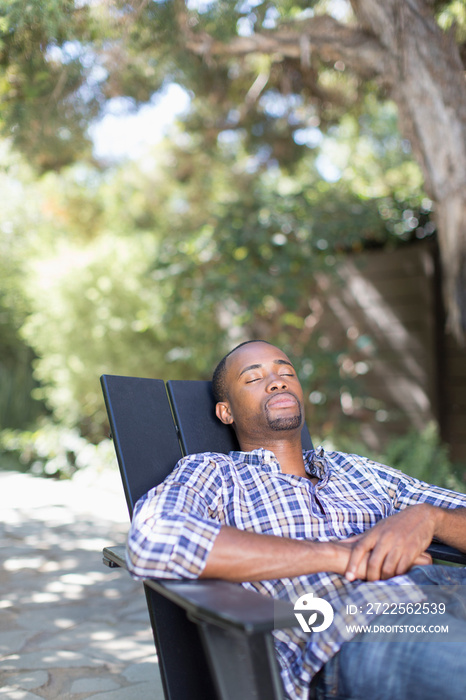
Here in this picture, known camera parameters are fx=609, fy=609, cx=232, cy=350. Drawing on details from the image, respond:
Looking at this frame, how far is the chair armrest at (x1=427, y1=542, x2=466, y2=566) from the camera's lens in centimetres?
176

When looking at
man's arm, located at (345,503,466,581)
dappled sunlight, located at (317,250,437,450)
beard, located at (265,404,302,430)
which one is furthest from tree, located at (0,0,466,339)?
man's arm, located at (345,503,466,581)

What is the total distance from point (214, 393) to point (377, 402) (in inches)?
158

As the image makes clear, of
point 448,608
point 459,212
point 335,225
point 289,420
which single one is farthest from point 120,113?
point 448,608

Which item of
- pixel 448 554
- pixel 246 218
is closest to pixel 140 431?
pixel 448 554

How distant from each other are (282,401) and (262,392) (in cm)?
8

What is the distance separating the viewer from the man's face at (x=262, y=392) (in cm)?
197

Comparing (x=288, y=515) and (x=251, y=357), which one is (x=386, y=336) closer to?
(x=251, y=357)

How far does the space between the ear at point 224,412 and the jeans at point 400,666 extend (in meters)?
0.94

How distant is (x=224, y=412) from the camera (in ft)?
7.22

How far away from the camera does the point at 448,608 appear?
57.4 inches

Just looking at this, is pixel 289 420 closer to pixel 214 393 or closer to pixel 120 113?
pixel 214 393

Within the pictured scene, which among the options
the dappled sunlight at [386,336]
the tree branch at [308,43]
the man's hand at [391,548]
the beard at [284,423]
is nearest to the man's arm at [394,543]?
the man's hand at [391,548]

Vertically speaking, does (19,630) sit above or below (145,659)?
above

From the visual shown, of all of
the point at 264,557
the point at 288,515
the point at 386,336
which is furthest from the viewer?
the point at 386,336
